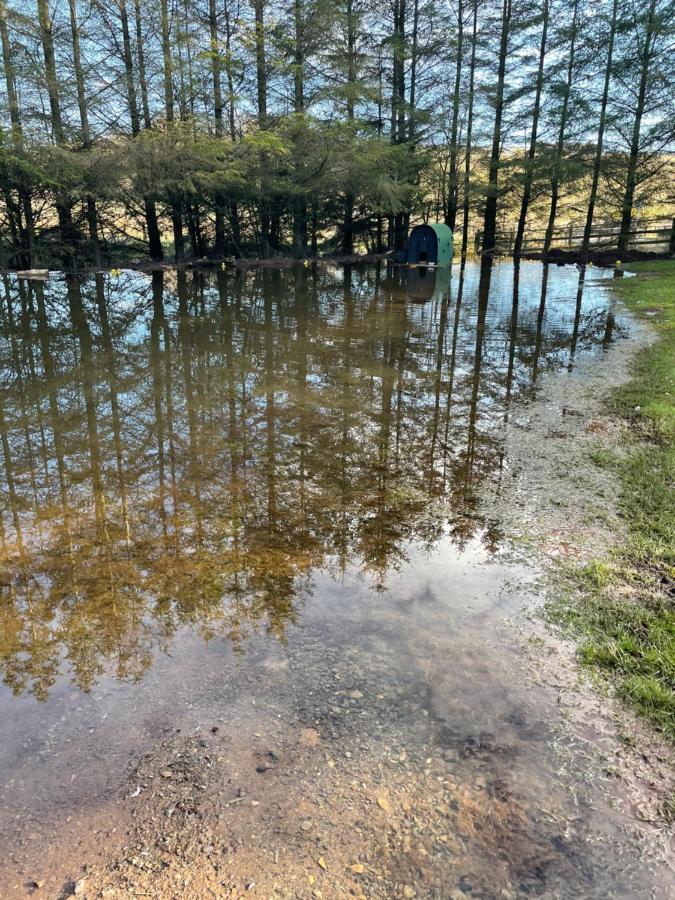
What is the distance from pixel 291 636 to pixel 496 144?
30481 millimetres

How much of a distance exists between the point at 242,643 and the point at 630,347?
7.91m

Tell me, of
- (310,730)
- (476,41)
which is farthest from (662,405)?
(476,41)

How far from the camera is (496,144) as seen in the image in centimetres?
2769

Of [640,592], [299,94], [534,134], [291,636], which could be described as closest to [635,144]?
[534,134]

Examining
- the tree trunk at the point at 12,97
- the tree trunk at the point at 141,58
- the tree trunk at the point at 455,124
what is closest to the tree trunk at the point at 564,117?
the tree trunk at the point at 455,124

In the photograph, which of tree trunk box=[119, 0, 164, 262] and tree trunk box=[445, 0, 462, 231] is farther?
tree trunk box=[445, 0, 462, 231]

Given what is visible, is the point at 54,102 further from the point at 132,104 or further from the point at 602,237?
the point at 602,237

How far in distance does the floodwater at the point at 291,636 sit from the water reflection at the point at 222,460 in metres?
0.02

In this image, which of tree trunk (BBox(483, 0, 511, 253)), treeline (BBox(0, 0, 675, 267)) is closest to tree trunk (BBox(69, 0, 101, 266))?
treeline (BBox(0, 0, 675, 267))

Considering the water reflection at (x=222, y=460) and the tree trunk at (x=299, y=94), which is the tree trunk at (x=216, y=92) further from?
the water reflection at (x=222, y=460)

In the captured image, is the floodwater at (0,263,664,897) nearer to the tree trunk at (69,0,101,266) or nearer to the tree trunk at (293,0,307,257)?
the tree trunk at (69,0,101,266)

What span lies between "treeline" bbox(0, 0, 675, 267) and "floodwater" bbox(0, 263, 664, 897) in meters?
13.6

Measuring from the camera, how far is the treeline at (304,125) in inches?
679

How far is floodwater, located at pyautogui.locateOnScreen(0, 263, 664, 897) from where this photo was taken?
179cm
